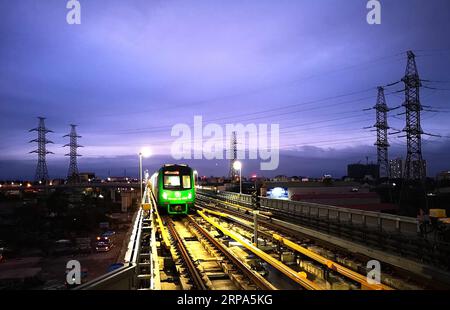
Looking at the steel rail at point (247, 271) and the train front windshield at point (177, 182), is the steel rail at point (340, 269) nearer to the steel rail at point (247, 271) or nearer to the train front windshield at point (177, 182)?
the steel rail at point (247, 271)

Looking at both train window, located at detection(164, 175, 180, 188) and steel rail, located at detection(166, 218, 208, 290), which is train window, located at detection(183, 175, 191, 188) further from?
steel rail, located at detection(166, 218, 208, 290)

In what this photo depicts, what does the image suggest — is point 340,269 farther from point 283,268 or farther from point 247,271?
point 247,271

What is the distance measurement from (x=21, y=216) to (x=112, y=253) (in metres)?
36.9

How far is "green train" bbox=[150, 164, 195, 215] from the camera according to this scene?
24172 millimetres

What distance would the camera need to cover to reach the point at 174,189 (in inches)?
952

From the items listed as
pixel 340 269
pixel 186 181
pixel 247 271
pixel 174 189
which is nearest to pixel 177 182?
pixel 174 189

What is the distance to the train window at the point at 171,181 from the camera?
24191 millimetres

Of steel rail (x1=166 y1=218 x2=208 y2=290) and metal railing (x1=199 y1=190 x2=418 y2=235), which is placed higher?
metal railing (x1=199 y1=190 x2=418 y2=235)

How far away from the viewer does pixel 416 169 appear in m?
38.0

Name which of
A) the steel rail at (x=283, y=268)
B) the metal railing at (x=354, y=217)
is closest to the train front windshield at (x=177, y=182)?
the metal railing at (x=354, y=217)

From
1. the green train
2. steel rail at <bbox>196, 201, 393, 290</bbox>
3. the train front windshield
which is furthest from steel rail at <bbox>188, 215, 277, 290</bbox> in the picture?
the train front windshield

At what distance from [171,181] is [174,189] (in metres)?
0.58
